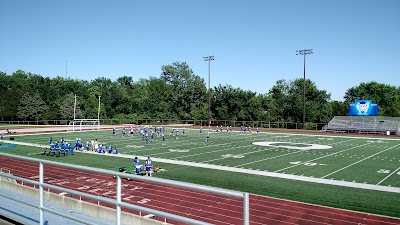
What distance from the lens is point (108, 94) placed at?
292 feet

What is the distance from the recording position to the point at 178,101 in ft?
291

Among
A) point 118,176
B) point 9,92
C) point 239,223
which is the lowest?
point 239,223

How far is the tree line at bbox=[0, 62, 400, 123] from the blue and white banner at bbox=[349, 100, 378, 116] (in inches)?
319

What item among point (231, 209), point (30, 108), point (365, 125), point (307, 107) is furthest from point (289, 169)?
point (30, 108)

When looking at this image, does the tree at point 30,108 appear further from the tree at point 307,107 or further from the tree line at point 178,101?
the tree at point 307,107

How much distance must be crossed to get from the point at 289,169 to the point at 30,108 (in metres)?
65.4

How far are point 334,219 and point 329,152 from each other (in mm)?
18001

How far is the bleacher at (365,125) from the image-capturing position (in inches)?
2044

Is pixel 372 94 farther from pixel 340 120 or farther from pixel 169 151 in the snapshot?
pixel 169 151

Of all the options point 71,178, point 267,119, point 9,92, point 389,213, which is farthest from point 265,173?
point 9,92

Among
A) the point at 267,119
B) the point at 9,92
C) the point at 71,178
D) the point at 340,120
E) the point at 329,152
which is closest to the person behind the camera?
the point at 71,178

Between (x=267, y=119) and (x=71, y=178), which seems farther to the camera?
(x=267, y=119)

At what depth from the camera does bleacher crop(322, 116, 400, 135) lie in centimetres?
5191

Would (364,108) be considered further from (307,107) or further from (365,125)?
(307,107)
